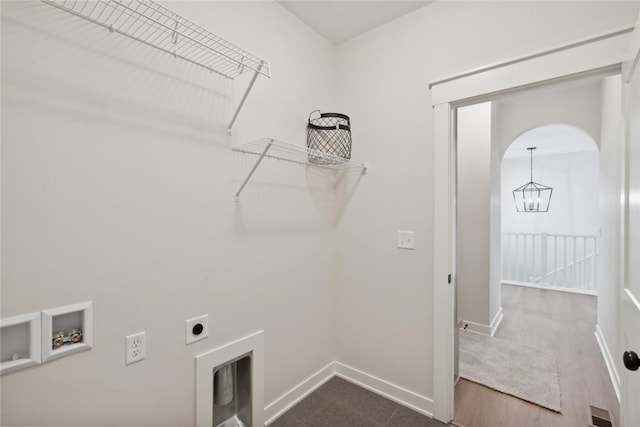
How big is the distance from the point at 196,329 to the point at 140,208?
0.62 meters

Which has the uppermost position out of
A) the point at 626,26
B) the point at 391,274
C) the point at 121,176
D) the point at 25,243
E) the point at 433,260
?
the point at 626,26

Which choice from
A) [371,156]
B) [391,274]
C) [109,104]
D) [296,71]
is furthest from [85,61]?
[391,274]

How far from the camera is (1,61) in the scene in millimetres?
914

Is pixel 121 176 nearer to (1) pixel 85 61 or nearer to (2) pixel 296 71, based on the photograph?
(1) pixel 85 61

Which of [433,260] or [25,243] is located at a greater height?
[25,243]

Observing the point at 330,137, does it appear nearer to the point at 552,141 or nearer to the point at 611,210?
the point at 611,210

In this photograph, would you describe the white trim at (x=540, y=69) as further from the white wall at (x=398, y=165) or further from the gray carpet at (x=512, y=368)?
the gray carpet at (x=512, y=368)

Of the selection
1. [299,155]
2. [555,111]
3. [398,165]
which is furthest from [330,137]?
[555,111]

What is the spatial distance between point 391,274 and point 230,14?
1782mm

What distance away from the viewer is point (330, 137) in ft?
6.34

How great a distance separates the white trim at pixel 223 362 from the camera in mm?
1427

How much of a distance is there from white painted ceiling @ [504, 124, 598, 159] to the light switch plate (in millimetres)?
3482

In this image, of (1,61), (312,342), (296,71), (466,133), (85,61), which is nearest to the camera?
(1,61)

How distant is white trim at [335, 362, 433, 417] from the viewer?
1857mm
